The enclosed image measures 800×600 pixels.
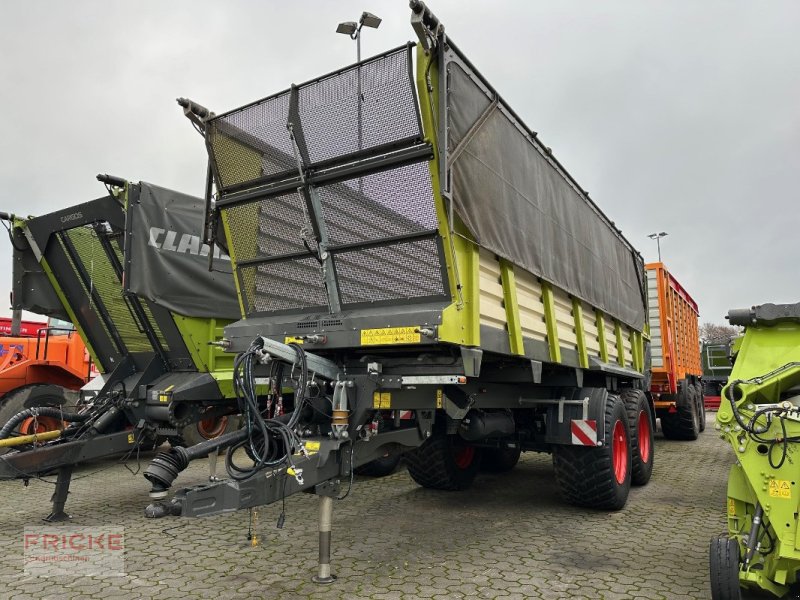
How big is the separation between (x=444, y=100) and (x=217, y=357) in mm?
4132

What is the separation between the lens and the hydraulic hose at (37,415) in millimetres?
5590

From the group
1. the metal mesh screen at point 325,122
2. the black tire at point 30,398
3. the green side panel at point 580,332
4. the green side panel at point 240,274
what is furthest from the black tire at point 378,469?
the metal mesh screen at point 325,122

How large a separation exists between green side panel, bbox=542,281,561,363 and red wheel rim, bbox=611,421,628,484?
4.77 feet

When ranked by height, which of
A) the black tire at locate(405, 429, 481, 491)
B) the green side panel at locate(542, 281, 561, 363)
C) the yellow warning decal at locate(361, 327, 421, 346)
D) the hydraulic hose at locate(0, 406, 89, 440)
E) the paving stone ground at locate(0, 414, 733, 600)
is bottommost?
the paving stone ground at locate(0, 414, 733, 600)

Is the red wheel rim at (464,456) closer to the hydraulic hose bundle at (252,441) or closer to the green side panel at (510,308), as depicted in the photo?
the green side panel at (510,308)

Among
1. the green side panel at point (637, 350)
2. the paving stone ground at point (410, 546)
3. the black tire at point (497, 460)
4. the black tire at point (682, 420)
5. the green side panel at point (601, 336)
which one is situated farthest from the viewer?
the black tire at point (682, 420)

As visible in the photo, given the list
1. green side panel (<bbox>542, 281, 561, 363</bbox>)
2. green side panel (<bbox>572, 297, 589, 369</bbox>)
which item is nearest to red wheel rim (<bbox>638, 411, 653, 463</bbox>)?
green side panel (<bbox>572, 297, 589, 369</bbox>)

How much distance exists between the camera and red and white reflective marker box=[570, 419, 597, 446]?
5523 mm

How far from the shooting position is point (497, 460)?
798cm

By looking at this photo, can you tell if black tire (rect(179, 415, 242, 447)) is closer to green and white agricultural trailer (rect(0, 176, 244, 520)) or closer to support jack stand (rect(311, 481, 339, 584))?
green and white agricultural trailer (rect(0, 176, 244, 520))

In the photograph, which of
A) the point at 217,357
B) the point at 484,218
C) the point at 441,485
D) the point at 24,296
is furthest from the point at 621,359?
the point at 24,296

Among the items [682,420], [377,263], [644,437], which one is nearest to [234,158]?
[377,263]

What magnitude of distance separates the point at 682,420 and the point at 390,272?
33.2 ft

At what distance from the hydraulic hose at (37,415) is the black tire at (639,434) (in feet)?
18.8
